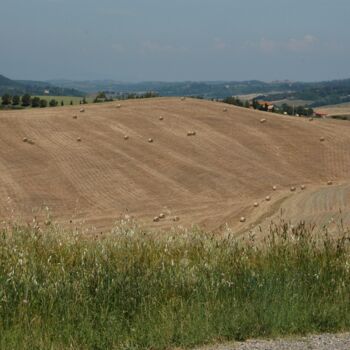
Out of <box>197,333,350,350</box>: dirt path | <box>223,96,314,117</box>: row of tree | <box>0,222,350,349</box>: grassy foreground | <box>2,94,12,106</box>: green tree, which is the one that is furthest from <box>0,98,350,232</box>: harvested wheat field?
<box>197,333,350,350</box>: dirt path

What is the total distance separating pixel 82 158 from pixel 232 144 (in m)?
8.40

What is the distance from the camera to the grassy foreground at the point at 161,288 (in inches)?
247

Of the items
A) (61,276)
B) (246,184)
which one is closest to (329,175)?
(246,184)

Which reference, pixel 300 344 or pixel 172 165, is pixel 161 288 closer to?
pixel 300 344

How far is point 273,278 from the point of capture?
7.52 metres

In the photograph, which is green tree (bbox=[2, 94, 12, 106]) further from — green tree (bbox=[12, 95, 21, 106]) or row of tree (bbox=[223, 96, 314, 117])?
row of tree (bbox=[223, 96, 314, 117])

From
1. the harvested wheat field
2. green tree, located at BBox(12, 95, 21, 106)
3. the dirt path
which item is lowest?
the harvested wheat field

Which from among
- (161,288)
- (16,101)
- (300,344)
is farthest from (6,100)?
(300,344)

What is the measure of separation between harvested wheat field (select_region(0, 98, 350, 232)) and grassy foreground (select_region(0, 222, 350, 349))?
13049 mm

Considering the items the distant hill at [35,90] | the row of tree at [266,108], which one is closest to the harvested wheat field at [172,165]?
the row of tree at [266,108]

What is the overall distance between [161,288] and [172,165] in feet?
82.3

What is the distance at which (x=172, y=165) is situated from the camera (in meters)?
32.2

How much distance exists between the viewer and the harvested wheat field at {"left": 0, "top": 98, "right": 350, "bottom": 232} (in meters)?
25.4

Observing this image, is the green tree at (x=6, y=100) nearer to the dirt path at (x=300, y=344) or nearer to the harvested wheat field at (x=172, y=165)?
the harvested wheat field at (x=172, y=165)
